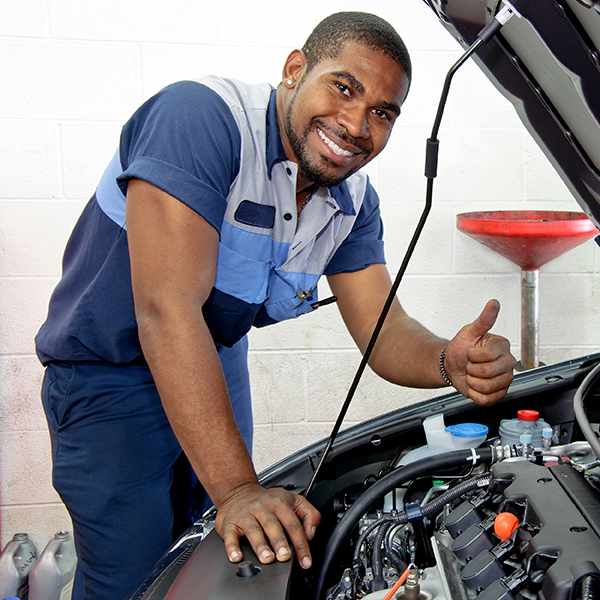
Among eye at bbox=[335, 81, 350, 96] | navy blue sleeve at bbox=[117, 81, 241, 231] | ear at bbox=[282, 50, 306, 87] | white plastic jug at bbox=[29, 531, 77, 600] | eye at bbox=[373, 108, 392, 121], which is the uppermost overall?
ear at bbox=[282, 50, 306, 87]

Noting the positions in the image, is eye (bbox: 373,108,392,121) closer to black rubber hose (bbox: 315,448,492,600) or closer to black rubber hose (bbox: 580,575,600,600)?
black rubber hose (bbox: 315,448,492,600)

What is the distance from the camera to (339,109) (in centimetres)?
114

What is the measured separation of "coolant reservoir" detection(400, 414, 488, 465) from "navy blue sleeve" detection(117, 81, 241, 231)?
21.4 inches

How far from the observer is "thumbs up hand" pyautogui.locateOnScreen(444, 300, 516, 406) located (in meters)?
1.07

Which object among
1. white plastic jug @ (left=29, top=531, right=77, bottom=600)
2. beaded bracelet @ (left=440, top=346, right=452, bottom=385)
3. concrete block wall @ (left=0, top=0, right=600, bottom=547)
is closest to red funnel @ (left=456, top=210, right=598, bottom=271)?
concrete block wall @ (left=0, top=0, right=600, bottom=547)

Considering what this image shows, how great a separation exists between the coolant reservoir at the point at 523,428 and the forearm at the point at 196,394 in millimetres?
470

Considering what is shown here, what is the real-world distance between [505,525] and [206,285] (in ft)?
1.92

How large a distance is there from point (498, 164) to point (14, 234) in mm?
1805

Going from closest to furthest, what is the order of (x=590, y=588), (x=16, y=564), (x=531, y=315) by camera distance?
(x=590, y=588)
(x=16, y=564)
(x=531, y=315)

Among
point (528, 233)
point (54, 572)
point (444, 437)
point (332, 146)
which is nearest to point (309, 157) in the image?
point (332, 146)

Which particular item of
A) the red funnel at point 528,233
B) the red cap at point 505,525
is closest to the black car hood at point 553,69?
the red cap at point 505,525

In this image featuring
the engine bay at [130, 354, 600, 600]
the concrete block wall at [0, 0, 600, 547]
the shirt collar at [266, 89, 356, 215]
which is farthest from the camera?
the concrete block wall at [0, 0, 600, 547]

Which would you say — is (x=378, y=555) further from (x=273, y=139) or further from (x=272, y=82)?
(x=272, y=82)

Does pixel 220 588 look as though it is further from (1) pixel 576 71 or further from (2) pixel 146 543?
(1) pixel 576 71
